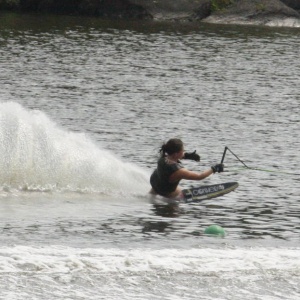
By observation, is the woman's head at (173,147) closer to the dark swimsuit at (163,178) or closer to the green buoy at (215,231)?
the dark swimsuit at (163,178)

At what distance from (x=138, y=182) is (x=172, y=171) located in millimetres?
1475

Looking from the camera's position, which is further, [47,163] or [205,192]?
[47,163]

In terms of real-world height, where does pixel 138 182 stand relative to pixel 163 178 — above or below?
below

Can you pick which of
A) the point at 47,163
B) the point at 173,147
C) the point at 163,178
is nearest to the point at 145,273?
the point at 173,147

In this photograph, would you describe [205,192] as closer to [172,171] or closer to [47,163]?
[172,171]

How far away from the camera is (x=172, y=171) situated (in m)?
20.0

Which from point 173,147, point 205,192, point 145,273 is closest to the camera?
point 145,273

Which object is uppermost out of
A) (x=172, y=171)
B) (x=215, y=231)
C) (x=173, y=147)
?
(x=173, y=147)

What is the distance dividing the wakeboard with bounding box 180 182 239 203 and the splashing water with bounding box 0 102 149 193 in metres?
0.99

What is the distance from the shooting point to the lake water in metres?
14.1

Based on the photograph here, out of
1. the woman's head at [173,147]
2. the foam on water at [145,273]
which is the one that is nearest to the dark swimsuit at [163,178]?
the woman's head at [173,147]

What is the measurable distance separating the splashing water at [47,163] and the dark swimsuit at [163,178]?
65 centimetres

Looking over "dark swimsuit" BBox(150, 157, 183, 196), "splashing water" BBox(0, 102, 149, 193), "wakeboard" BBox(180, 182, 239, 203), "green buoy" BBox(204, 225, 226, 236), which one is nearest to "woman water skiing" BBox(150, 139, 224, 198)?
"dark swimsuit" BBox(150, 157, 183, 196)

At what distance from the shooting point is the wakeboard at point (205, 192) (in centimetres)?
2042
